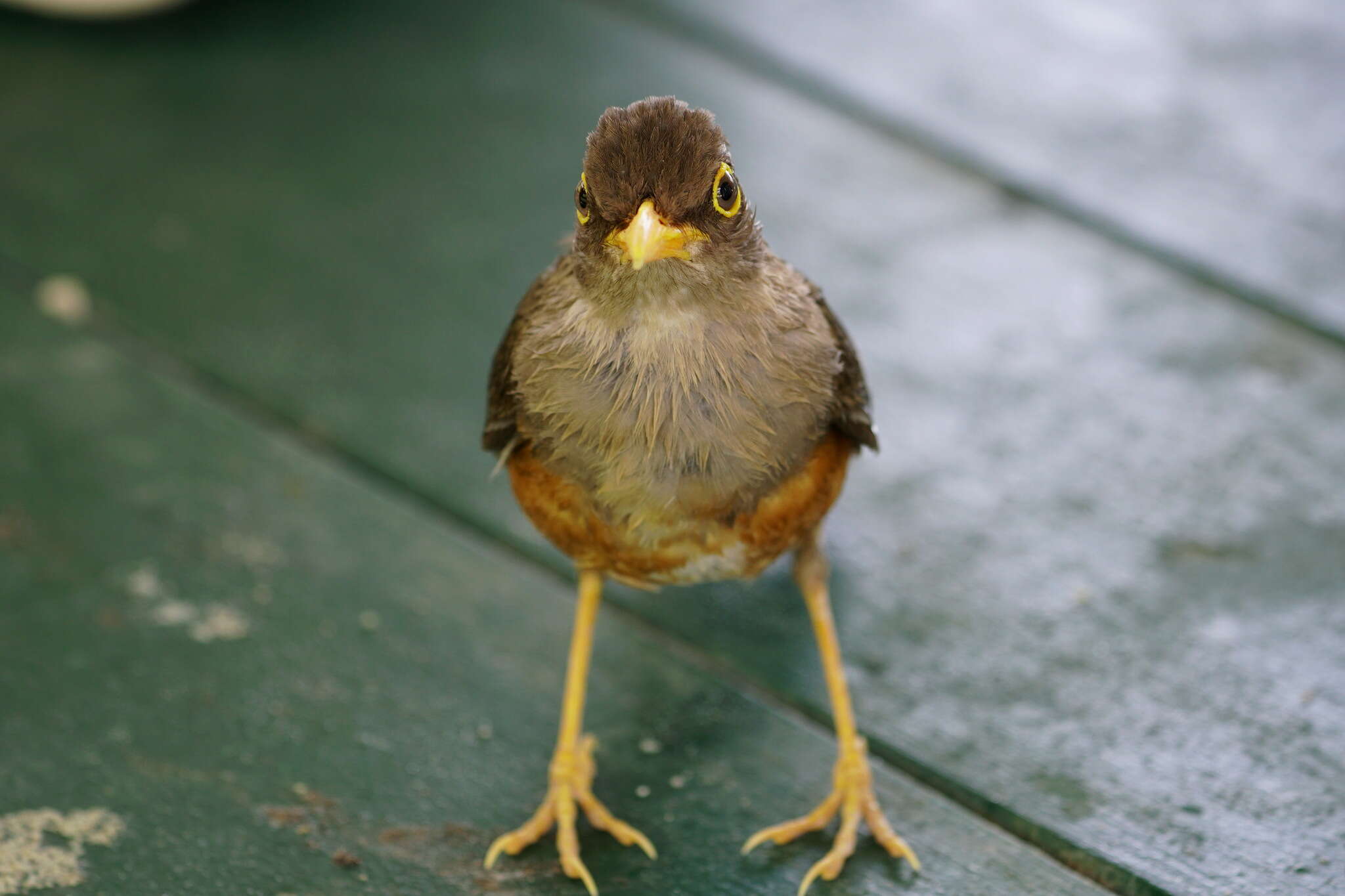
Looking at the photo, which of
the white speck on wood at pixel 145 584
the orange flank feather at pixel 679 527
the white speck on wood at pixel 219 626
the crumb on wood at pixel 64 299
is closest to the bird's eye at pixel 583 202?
the orange flank feather at pixel 679 527

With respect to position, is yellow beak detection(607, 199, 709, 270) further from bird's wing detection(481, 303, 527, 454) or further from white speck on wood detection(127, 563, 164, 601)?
white speck on wood detection(127, 563, 164, 601)

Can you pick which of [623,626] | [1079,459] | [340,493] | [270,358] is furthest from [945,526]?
[270,358]

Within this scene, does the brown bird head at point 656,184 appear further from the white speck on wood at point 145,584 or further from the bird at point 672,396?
the white speck on wood at point 145,584

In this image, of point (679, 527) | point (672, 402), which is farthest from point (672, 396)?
point (679, 527)

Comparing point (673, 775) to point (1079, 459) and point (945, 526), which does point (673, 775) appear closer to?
point (945, 526)

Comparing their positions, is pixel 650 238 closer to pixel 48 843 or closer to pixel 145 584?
pixel 48 843

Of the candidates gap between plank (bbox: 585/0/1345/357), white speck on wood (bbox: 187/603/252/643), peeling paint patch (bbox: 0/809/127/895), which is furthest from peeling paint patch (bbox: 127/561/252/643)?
gap between plank (bbox: 585/0/1345/357)
